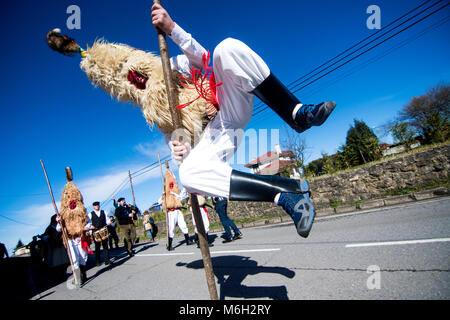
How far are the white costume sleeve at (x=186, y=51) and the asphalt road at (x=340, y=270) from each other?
2.41 metres

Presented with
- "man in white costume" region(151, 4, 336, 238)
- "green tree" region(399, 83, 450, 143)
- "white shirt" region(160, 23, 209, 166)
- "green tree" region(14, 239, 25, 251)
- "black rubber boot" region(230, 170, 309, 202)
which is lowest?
"green tree" region(14, 239, 25, 251)

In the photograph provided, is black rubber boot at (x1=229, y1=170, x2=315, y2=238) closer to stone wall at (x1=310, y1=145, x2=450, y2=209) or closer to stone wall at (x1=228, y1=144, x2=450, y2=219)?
stone wall at (x1=228, y1=144, x2=450, y2=219)

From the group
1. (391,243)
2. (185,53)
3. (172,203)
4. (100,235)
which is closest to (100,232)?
(100,235)

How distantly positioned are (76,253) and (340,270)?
6.00 meters

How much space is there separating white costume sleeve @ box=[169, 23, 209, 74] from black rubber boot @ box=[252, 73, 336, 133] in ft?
1.94

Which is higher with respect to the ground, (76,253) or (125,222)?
(125,222)

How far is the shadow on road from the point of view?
7.34 ft

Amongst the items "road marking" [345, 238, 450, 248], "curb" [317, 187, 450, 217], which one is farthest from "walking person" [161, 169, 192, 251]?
"road marking" [345, 238, 450, 248]

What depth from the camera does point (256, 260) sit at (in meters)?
3.48

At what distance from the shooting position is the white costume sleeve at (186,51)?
1718 mm

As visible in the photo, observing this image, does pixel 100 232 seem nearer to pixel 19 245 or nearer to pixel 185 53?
pixel 185 53

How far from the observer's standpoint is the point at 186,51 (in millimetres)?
1784
